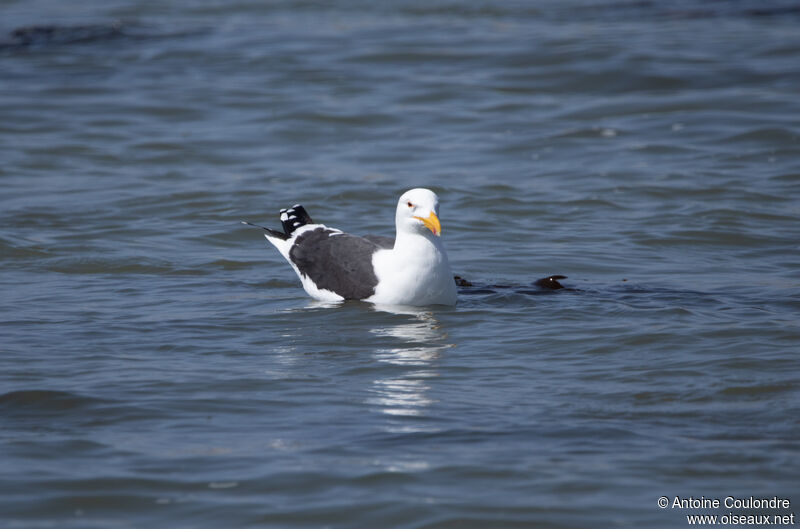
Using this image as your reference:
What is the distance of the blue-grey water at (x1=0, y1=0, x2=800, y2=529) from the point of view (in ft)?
17.0

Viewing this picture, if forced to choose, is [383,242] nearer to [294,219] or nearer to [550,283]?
[294,219]

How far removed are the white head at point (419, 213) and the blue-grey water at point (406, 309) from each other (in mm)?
609

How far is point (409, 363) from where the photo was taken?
6906 millimetres

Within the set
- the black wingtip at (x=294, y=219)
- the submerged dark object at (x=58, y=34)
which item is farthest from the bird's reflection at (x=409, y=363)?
the submerged dark object at (x=58, y=34)

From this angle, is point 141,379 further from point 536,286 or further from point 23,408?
point 536,286

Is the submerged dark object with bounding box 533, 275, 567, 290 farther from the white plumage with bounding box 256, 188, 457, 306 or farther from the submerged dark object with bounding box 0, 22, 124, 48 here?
the submerged dark object with bounding box 0, 22, 124, 48

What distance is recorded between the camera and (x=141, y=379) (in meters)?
6.55

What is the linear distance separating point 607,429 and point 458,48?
46.3ft

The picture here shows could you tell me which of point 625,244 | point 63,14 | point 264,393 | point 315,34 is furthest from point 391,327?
point 63,14

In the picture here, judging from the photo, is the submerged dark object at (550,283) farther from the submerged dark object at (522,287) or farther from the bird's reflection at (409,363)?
the bird's reflection at (409,363)

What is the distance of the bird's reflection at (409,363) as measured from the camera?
20.0 feet

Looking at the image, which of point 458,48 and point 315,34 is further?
point 315,34

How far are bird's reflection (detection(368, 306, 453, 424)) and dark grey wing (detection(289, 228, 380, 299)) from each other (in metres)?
0.24

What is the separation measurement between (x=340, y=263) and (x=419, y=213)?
0.87m
